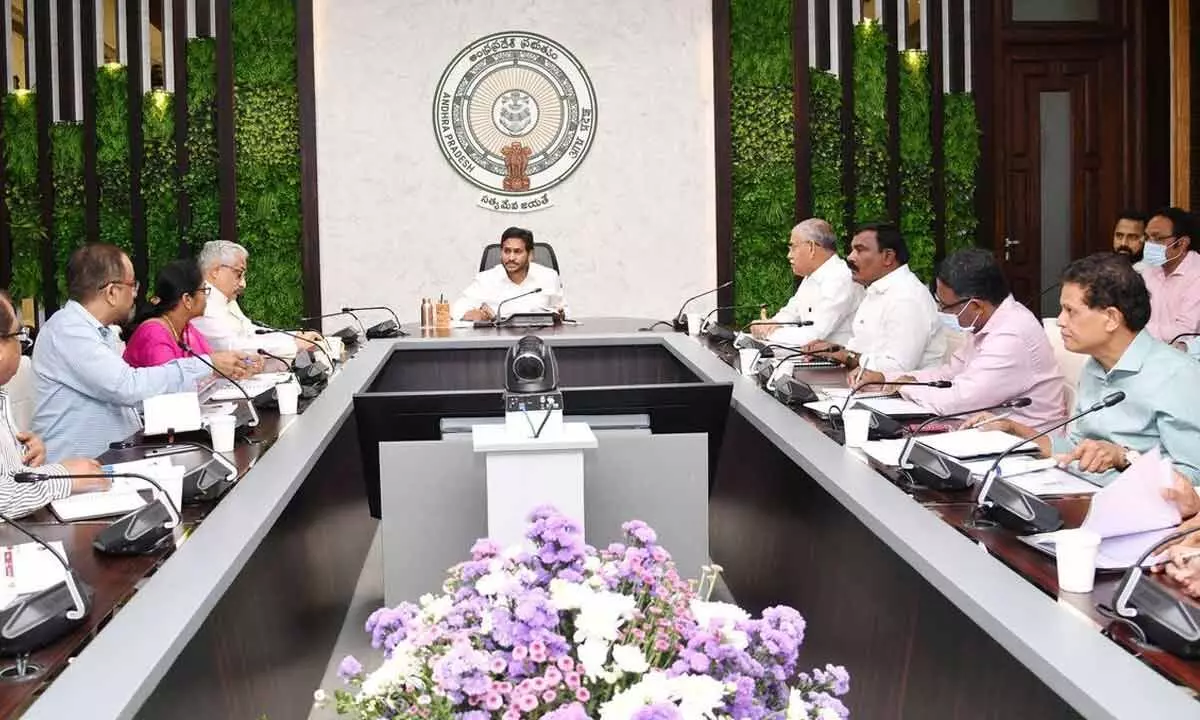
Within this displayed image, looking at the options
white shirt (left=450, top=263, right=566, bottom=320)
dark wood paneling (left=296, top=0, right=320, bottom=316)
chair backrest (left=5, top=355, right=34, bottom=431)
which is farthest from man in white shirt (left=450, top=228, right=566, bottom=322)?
chair backrest (left=5, top=355, right=34, bottom=431)

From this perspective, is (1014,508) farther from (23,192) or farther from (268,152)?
(23,192)

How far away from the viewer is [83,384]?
374cm

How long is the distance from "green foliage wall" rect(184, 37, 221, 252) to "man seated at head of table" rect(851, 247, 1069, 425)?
522 centimetres

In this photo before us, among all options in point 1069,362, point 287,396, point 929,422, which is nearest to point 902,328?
point 1069,362

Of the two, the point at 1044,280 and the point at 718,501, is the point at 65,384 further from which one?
the point at 1044,280

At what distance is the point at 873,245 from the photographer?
510 cm

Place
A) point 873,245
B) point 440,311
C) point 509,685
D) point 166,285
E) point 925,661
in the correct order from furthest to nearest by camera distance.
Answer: point 440,311
point 873,245
point 166,285
point 925,661
point 509,685

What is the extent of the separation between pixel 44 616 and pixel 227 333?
12.8ft

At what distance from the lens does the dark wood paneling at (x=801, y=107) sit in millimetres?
8156

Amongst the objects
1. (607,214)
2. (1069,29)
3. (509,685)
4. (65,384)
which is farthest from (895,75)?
(509,685)

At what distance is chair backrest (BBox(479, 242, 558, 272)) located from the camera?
7035 mm

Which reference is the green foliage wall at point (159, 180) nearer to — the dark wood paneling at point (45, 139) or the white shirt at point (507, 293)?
the dark wood paneling at point (45, 139)

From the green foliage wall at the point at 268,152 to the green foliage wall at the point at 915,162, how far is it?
3676mm

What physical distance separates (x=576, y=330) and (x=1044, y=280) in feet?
13.0
